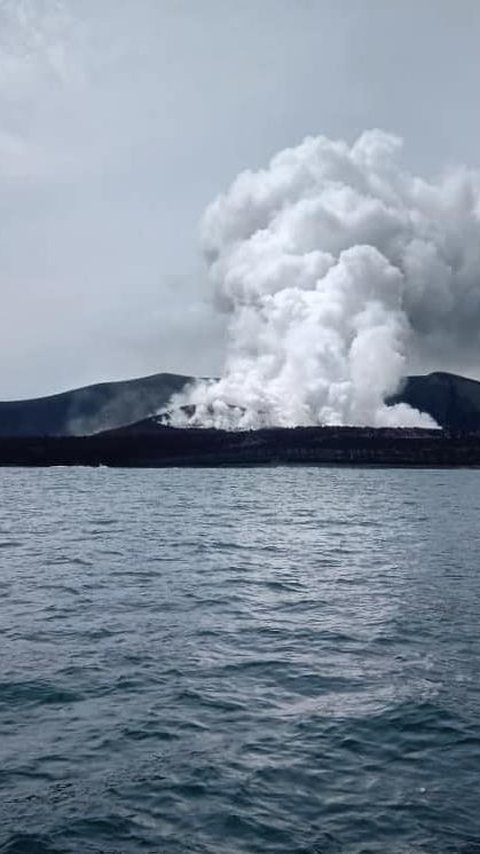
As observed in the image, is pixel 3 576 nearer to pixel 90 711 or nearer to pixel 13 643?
pixel 13 643

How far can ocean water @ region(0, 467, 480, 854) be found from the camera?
1170cm

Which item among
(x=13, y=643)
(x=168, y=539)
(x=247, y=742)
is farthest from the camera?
(x=168, y=539)

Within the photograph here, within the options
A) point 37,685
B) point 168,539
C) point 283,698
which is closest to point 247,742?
point 283,698

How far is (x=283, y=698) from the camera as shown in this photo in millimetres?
17562

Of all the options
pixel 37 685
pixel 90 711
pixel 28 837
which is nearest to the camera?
pixel 28 837

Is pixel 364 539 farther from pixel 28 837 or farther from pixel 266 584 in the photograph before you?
pixel 28 837

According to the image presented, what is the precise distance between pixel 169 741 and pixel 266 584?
1963 centimetres

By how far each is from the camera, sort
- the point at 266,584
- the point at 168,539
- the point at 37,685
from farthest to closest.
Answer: the point at 168,539 → the point at 266,584 → the point at 37,685

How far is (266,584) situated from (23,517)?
41.3 meters

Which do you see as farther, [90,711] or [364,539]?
[364,539]

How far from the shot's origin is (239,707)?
16922 mm

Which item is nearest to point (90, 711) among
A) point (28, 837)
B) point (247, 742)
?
point (247, 742)

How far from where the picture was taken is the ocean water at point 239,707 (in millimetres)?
11695

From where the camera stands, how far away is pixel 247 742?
14.9 metres
